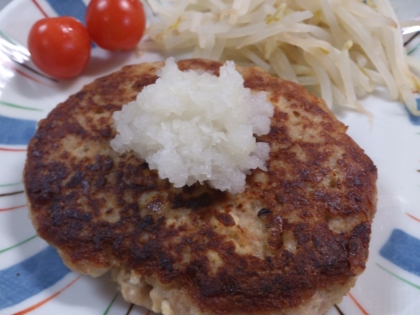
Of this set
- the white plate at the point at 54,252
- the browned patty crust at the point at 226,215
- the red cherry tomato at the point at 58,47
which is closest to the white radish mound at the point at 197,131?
the browned patty crust at the point at 226,215

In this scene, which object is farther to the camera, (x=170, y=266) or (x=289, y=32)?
(x=289, y=32)

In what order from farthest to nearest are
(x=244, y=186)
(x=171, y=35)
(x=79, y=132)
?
(x=171, y=35) → (x=79, y=132) → (x=244, y=186)

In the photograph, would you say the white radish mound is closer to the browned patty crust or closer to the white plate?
the browned patty crust

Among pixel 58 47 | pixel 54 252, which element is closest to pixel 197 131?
pixel 54 252

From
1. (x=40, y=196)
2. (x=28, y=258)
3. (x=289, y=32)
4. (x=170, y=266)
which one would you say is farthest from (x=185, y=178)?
(x=289, y=32)

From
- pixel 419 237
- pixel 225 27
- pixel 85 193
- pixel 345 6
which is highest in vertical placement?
pixel 85 193

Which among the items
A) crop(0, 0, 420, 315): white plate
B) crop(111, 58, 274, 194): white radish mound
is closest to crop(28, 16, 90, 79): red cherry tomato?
crop(0, 0, 420, 315): white plate

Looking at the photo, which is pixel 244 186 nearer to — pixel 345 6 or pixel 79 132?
pixel 79 132

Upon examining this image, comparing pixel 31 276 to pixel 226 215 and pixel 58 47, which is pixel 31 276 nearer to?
pixel 226 215
